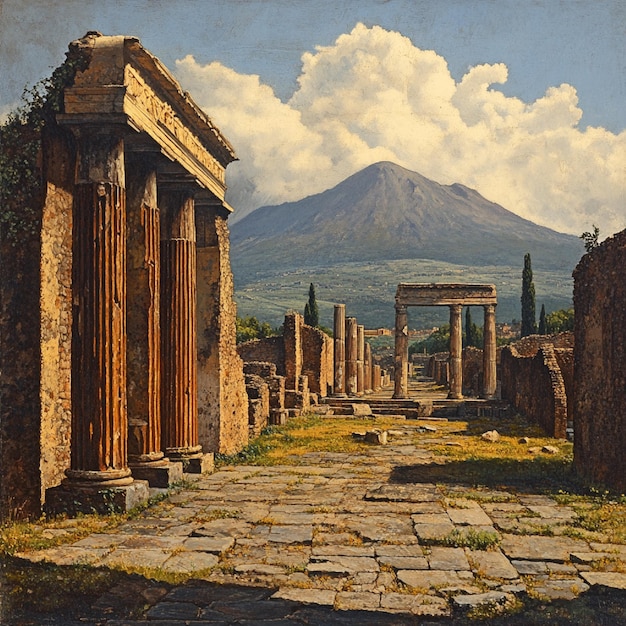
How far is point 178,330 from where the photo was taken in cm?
1265

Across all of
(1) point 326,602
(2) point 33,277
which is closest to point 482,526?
(1) point 326,602

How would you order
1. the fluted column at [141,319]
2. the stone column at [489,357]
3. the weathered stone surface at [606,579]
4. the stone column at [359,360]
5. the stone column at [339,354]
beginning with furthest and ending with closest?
the stone column at [359,360]
the stone column at [339,354]
the stone column at [489,357]
the fluted column at [141,319]
the weathered stone surface at [606,579]

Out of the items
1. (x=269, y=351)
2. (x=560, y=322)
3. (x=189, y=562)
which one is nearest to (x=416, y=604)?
(x=189, y=562)

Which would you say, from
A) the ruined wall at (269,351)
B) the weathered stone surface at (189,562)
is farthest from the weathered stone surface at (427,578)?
the ruined wall at (269,351)

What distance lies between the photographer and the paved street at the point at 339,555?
19.6ft

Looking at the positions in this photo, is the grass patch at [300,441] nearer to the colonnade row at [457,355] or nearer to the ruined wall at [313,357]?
the ruined wall at [313,357]

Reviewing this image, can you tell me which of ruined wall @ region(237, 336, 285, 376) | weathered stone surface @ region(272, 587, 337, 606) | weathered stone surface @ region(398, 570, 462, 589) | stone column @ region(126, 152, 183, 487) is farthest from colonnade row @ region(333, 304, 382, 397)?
weathered stone surface @ region(272, 587, 337, 606)

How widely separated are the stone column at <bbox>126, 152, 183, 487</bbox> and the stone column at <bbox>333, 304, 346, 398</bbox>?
23804 mm

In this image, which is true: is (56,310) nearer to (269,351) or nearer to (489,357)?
(269,351)

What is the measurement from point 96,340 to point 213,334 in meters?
5.11

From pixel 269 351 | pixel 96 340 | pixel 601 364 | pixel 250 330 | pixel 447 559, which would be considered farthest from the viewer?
pixel 250 330

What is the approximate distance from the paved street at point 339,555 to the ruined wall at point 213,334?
108 inches

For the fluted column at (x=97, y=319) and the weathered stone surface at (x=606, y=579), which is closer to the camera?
the weathered stone surface at (x=606, y=579)

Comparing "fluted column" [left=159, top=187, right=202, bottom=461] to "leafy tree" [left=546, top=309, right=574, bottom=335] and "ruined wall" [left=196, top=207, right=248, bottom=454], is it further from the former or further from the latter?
"leafy tree" [left=546, top=309, right=574, bottom=335]
